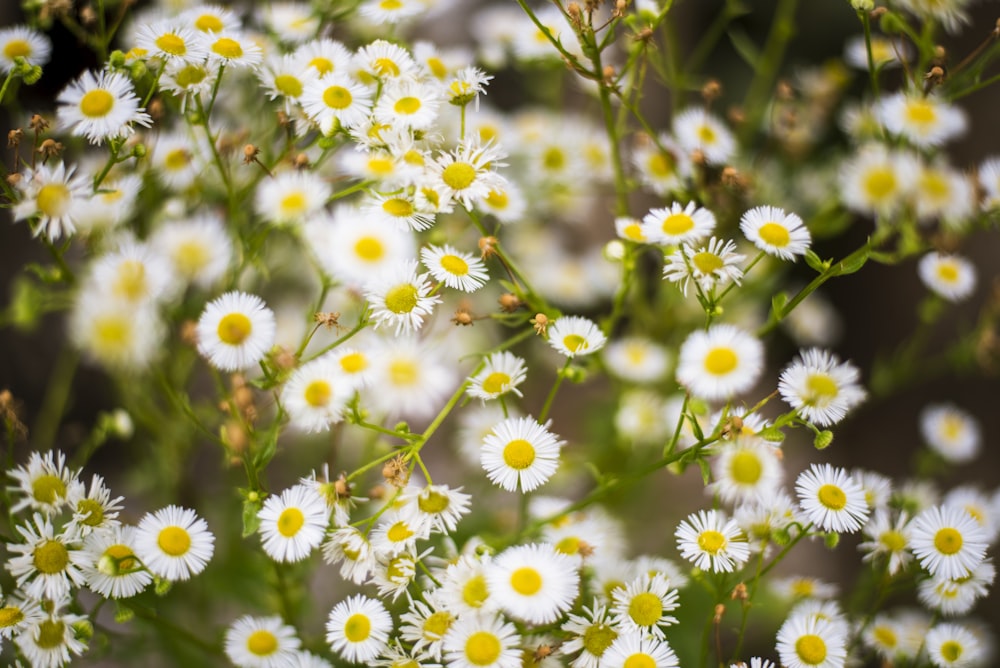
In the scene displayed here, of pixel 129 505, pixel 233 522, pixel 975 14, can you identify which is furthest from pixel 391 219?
pixel 975 14

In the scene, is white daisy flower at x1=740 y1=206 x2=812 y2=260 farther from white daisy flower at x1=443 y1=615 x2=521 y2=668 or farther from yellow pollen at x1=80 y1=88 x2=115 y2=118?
yellow pollen at x1=80 y1=88 x2=115 y2=118

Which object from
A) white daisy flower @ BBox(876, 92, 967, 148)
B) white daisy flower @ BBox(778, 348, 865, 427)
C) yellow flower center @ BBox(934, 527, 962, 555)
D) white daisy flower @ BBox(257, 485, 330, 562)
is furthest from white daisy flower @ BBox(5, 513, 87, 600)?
white daisy flower @ BBox(876, 92, 967, 148)

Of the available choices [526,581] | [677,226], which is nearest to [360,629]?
[526,581]

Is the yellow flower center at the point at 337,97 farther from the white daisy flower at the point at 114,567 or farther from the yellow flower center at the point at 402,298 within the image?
the white daisy flower at the point at 114,567

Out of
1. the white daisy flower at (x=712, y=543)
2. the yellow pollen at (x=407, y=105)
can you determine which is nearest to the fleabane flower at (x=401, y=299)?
the yellow pollen at (x=407, y=105)

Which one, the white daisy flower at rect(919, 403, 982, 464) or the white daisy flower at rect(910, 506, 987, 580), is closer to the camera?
the white daisy flower at rect(910, 506, 987, 580)

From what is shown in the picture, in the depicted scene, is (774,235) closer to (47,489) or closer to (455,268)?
(455,268)

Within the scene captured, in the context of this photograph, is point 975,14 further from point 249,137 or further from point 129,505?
point 129,505

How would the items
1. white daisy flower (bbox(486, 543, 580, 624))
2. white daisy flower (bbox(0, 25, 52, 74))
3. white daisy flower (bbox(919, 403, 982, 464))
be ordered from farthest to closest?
white daisy flower (bbox(919, 403, 982, 464)) → white daisy flower (bbox(0, 25, 52, 74)) → white daisy flower (bbox(486, 543, 580, 624))
